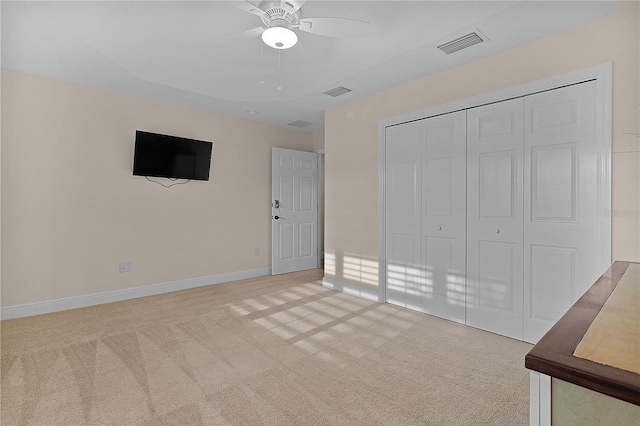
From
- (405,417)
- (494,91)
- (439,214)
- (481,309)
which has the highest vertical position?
(494,91)

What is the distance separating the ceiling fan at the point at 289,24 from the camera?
2.03 meters

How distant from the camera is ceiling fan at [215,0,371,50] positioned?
2.03 metres

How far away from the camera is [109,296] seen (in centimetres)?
377

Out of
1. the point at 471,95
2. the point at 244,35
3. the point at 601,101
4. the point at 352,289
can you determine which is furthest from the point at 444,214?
the point at 244,35

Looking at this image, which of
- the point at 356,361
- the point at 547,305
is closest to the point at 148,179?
the point at 356,361

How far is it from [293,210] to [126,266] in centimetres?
258

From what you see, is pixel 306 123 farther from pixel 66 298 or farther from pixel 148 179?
pixel 66 298

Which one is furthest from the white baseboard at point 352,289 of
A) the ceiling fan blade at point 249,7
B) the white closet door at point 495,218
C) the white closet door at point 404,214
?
the ceiling fan blade at point 249,7

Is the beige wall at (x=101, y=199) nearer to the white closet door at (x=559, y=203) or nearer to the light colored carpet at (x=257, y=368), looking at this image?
the light colored carpet at (x=257, y=368)

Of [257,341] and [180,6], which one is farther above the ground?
[180,6]

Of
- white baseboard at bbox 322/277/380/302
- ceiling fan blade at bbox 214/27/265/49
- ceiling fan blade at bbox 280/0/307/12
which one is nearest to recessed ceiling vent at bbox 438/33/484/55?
ceiling fan blade at bbox 280/0/307/12

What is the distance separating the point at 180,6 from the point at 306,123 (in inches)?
124

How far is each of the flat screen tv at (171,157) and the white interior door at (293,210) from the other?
118 cm

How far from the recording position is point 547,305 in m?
2.54
